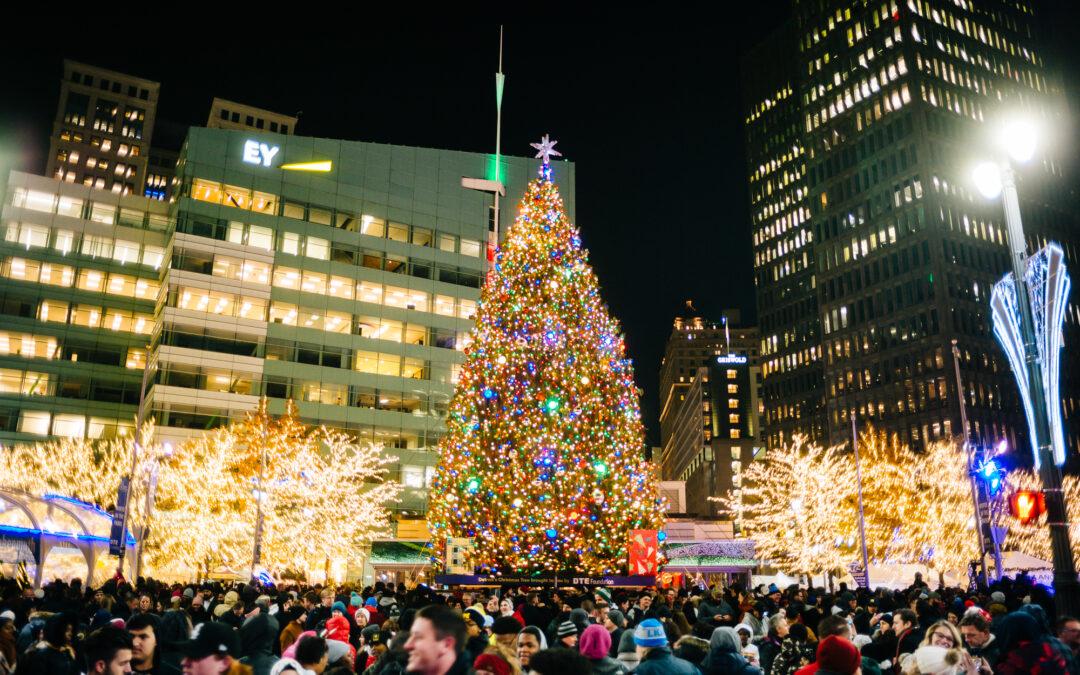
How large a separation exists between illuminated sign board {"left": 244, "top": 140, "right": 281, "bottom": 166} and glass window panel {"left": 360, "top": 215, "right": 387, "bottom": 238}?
9.11 meters

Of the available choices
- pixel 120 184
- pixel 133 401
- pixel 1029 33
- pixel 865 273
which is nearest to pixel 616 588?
pixel 133 401

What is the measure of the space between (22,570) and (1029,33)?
5648 inches

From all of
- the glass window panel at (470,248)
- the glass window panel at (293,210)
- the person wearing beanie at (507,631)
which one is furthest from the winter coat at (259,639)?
the glass window panel at (470,248)

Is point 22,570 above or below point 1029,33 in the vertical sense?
below

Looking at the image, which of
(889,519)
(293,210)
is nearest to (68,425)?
(293,210)

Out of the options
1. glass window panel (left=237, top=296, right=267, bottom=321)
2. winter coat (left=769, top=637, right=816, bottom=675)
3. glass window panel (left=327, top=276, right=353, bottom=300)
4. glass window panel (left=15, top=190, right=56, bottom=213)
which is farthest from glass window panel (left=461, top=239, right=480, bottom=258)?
winter coat (left=769, top=637, right=816, bottom=675)

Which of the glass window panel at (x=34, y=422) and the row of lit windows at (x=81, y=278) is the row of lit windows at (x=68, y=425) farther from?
the row of lit windows at (x=81, y=278)

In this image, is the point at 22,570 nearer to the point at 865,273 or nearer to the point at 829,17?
the point at 865,273

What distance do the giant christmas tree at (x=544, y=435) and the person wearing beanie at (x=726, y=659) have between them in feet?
61.9

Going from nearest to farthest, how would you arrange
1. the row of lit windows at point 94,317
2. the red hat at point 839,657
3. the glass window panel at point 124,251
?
the red hat at point 839,657 → the row of lit windows at point 94,317 → the glass window panel at point 124,251

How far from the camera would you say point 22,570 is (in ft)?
93.9

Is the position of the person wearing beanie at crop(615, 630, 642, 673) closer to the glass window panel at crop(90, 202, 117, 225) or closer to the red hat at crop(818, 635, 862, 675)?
the red hat at crop(818, 635, 862, 675)

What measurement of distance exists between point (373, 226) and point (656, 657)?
66333 millimetres

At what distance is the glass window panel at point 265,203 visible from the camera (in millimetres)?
66562
